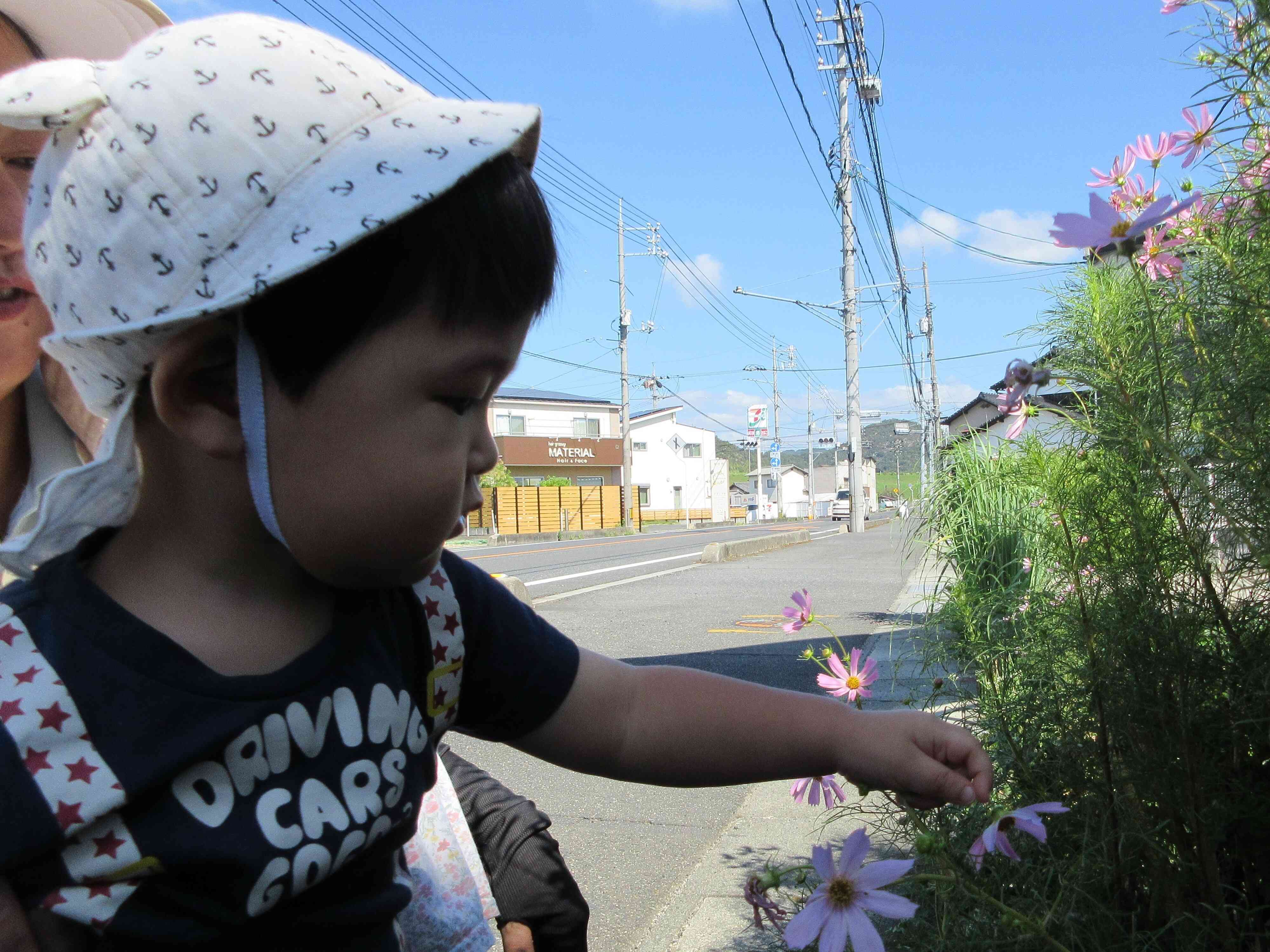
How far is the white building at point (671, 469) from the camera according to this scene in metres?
65.4

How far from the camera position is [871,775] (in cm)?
114

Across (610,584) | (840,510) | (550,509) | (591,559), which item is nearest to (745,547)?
(591,559)

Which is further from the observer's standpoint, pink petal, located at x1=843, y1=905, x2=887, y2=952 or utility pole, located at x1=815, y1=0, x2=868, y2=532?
utility pole, located at x1=815, y1=0, x2=868, y2=532

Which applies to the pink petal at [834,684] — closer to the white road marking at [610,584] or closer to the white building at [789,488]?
the white road marking at [610,584]

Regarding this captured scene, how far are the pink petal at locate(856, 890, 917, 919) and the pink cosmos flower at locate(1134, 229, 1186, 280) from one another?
107 centimetres

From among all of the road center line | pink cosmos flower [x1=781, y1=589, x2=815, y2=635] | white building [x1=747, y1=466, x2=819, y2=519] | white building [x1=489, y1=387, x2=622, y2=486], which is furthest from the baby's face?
white building [x1=747, y1=466, x2=819, y2=519]

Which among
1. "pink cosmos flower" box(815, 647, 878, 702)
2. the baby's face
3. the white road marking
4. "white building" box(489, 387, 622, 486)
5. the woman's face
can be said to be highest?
"white building" box(489, 387, 622, 486)

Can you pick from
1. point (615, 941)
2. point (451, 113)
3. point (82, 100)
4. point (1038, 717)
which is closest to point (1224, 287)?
point (1038, 717)

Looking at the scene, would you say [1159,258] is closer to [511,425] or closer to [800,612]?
[800,612]

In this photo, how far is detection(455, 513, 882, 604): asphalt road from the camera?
1345 cm

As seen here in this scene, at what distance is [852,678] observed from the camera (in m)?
1.96

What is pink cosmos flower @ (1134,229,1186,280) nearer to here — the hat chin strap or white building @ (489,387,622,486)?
the hat chin strap

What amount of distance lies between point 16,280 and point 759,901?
1266 mm

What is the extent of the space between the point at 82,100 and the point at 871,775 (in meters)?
1.08
